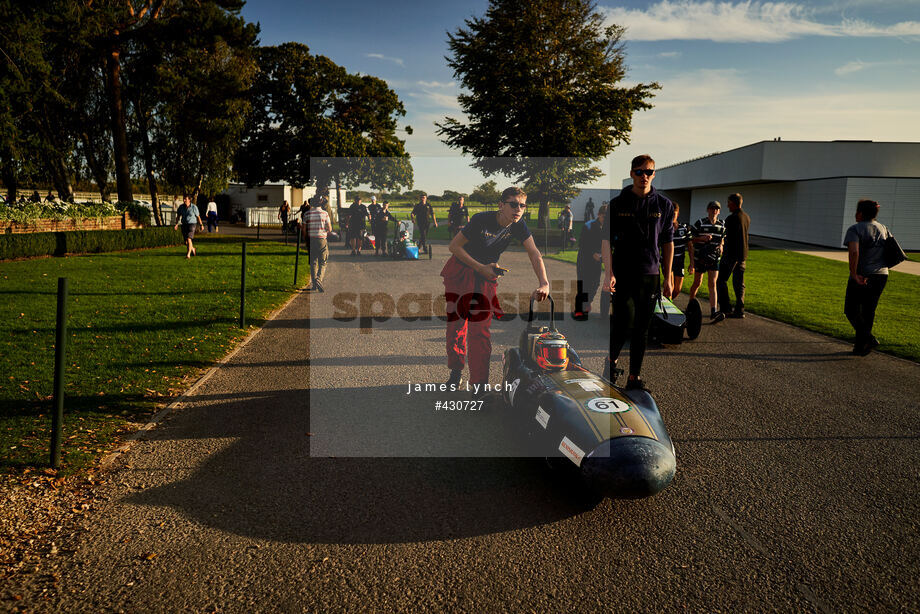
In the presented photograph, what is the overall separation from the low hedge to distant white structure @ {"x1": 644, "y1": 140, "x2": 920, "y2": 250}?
34707mm

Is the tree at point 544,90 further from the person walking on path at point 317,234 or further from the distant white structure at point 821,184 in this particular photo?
the person walking on path at point 317,234

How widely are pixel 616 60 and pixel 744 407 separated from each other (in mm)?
40076

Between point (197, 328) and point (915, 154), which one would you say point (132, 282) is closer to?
point (197, 328)

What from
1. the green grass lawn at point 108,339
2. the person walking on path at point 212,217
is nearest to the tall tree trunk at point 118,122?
the person walking on path at point 212,217

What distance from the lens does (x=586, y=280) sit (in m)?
10.8

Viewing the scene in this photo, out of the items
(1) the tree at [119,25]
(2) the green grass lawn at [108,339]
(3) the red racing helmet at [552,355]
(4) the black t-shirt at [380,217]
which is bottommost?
(2) the green grass lawn at [108,339]

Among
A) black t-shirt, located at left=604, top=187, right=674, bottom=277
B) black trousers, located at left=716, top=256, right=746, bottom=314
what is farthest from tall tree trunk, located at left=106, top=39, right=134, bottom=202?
black t-shirt, located at left=604, top=187, right=674, bottom=277

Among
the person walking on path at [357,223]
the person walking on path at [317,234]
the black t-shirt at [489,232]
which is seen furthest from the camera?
the person walking on path at [357,223]

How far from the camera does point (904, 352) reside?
840 cm

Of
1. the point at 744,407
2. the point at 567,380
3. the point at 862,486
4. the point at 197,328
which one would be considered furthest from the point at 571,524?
the point at 197,328

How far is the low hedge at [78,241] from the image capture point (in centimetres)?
1823

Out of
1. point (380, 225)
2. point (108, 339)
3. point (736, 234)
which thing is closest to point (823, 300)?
point (736, 234)

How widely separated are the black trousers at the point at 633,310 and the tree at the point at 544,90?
31148 millimetres

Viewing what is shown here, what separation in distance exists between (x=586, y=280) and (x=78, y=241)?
19.4 m
